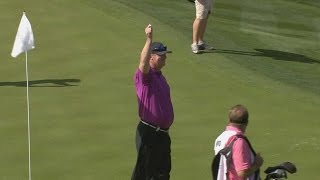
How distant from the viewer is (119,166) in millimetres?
9992

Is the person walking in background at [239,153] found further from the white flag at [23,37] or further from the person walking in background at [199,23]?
the person walking in background at [199,23]

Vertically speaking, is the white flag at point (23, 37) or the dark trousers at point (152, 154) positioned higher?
the white flag at point (23, 37)

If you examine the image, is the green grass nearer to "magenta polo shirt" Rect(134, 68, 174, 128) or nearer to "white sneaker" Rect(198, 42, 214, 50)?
"white sneaker" Rect(198, 42, 214, 50)

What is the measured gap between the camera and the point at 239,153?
6695 mm

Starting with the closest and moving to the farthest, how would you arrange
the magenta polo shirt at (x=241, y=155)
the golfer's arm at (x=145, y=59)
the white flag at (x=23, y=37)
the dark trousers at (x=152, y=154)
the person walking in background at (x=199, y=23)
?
the magenta polo shirt at (x=241, y=155) → the golfer's arm at (x=145, y=59) → the dark trousers at (x=152, y=154) → the white flag at (x=23, y=37) → the person walking in background at (x=199, y=23)

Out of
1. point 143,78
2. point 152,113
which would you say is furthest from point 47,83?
point 143,78

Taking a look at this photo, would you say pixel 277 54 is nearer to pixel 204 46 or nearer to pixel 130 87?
pixel 204 46

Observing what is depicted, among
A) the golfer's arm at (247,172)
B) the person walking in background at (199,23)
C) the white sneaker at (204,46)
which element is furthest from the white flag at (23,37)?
the white sneaker at (204,46)

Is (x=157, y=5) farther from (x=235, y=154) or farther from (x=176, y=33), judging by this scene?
(x=235, y=154)

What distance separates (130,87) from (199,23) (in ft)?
7.30

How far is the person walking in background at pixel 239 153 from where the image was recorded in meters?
6.70

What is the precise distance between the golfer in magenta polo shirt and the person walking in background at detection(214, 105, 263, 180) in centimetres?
140

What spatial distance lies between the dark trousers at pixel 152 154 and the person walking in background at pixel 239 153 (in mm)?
1575

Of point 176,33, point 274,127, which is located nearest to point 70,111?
point 274,127
